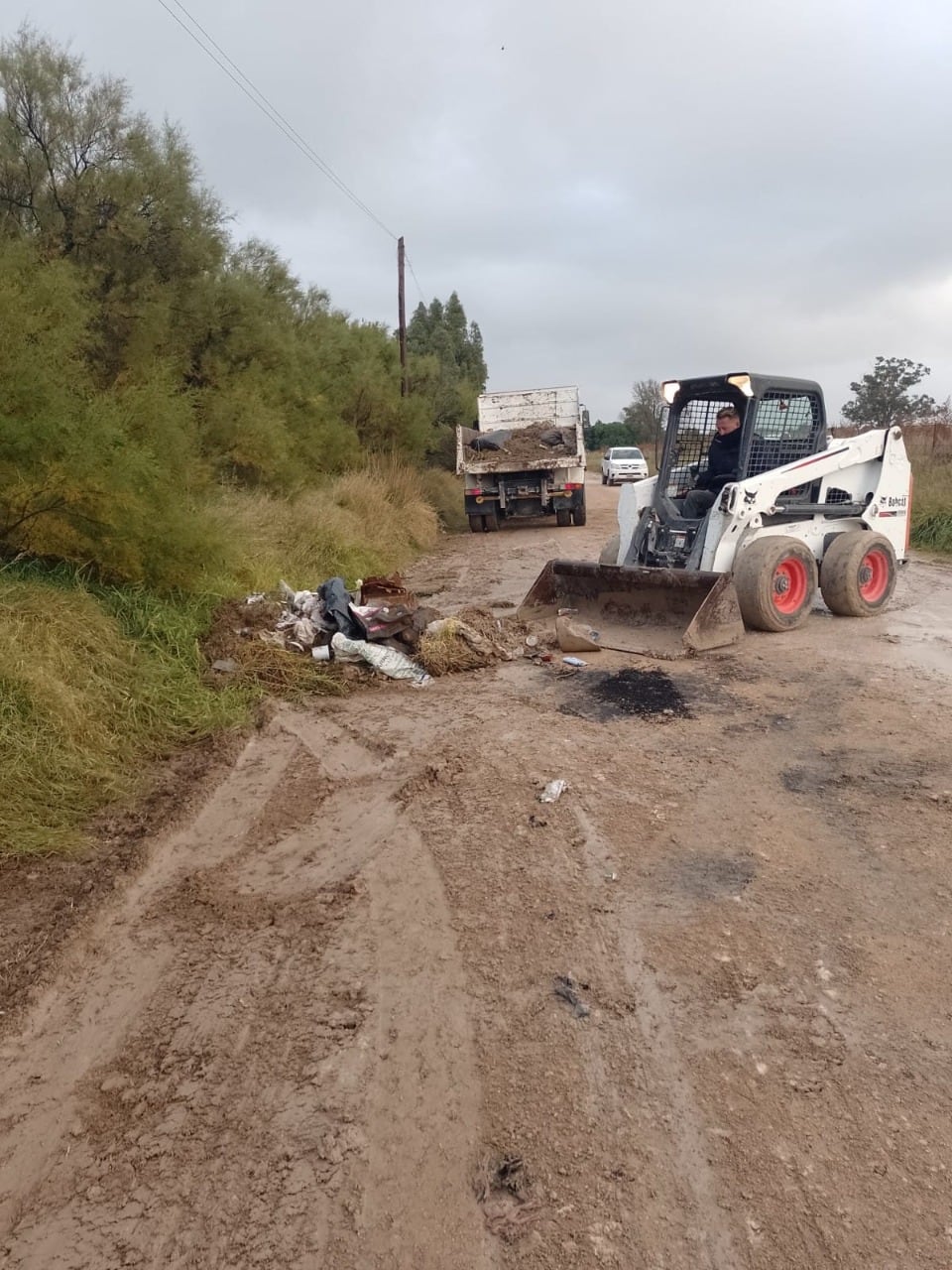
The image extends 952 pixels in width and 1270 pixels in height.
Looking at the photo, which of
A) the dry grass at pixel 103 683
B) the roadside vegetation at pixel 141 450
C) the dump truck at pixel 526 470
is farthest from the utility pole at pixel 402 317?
the dry grass at pixel 103 683

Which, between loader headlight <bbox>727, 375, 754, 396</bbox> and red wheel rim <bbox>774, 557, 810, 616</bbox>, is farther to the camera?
loader headlight <bbox>727, 375, 754, 396</bbox>

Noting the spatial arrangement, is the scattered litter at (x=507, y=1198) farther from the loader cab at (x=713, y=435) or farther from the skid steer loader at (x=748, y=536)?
the loader cab at (x=713, y=435)

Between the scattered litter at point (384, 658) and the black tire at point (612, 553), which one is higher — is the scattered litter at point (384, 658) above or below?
below

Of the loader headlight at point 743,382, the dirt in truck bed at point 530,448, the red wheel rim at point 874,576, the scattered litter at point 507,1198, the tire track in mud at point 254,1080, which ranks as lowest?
the tire track in mud at point 254,1080

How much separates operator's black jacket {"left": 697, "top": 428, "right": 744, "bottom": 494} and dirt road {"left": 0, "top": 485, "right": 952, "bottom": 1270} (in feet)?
13.6

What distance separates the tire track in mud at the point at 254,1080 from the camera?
87.9 inches

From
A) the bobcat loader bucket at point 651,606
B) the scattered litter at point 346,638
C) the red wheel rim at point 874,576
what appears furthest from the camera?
the red wheel rim at point 874,576

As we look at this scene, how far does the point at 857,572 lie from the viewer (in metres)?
8.99

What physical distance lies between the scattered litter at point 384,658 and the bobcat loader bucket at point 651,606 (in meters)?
1.84

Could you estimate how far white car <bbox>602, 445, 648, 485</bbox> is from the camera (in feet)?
108

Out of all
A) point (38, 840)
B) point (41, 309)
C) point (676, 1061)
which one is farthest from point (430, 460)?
point (676, 1061)

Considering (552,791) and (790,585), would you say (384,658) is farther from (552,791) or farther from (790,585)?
(790,585)

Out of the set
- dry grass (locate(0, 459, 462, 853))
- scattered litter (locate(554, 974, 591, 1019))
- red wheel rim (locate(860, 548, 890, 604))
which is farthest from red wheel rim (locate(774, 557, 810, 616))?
scattered litter (locate(554, 974, 591, 1019))

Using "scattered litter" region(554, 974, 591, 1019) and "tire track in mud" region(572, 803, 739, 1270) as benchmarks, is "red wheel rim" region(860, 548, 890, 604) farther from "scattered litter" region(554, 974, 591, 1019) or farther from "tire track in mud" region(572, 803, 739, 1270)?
"scattered litter" region(554, 974, 591, 1019)
